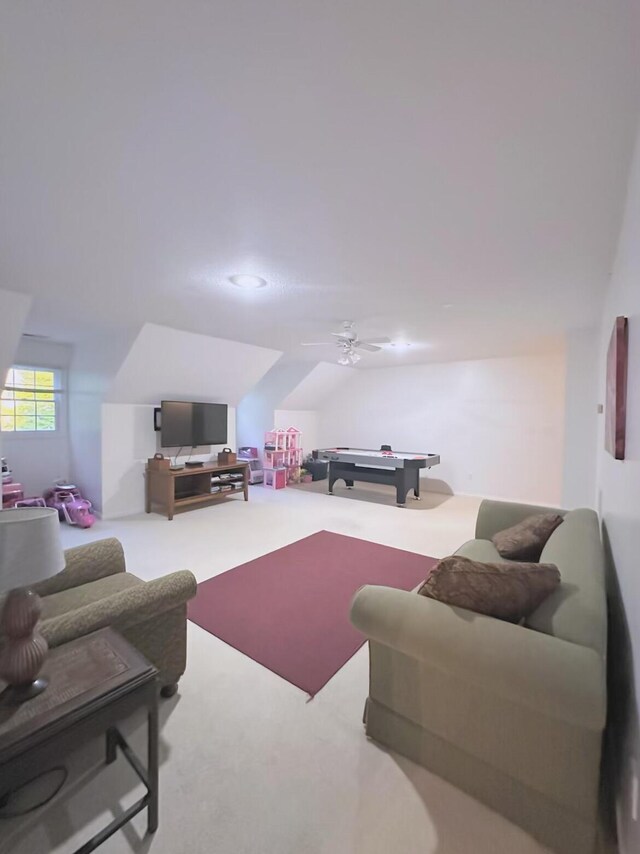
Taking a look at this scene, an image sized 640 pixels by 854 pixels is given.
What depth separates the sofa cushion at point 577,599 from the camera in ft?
3.81

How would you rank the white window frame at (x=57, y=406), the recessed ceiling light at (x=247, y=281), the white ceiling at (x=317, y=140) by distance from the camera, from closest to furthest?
the white ceiling at (x=317, y=140), the recessed ceiling light at (x=247, y=281), the white window frame at (x=57, y=406)

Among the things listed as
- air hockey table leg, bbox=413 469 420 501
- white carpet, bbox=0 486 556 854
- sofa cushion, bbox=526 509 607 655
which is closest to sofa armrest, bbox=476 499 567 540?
sofa cushion, bbox=526 509 607 655

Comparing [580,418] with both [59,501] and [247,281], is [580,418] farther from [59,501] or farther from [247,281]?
[59,501]

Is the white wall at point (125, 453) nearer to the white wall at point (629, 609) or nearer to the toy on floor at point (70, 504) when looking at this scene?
the toy on floor at point (70, 504)

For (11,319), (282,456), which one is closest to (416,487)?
(282,456)

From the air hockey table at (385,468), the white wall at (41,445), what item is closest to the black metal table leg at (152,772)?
the air hockey table at (385,468)

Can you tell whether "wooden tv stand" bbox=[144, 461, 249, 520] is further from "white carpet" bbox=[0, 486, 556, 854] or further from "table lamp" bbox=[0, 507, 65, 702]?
"table lamp" bbox=[0, 507, 65, 702]

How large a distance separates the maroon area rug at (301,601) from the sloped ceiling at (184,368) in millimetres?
2798

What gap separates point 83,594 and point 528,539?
262 cm

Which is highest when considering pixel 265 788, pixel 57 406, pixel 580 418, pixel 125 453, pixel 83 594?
pixel 57 406

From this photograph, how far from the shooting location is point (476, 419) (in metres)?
6.35

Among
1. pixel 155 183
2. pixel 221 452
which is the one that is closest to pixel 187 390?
pixel 221 452

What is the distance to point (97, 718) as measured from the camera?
1092mm

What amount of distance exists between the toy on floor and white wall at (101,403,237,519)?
27 cm
